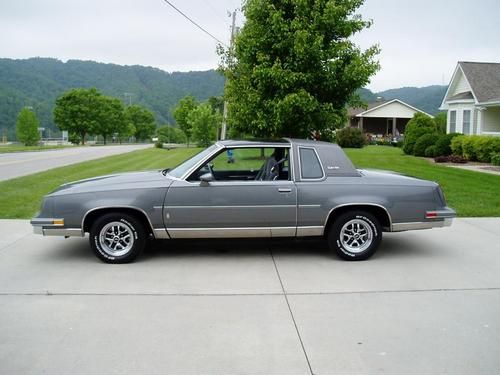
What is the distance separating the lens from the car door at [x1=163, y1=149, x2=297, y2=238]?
6098mm

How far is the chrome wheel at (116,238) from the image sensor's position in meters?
6.11

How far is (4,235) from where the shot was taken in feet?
25.2

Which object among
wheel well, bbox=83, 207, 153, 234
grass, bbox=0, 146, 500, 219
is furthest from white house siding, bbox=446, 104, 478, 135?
wheel well, bbox=83, 207, 153, 234

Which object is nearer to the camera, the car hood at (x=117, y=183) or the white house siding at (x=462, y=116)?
the car hood at (x=117, y=183)

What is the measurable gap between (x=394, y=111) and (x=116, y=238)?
52.3 m

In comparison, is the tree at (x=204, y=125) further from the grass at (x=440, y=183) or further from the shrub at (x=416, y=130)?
the grass at (x=440, y=183)

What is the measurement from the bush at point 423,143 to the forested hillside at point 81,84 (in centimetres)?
6150

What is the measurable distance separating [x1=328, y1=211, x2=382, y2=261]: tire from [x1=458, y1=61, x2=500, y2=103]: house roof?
20348mm

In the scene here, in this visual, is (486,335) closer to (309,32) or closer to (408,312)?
(408,312)

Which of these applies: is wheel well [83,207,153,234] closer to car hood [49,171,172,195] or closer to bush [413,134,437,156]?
car hood [49,171,172,195]

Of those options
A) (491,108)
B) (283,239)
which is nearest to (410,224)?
(283,239)

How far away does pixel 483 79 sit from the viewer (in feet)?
88.0

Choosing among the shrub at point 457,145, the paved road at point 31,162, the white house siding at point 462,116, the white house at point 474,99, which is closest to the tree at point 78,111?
the paved road at point 31,162

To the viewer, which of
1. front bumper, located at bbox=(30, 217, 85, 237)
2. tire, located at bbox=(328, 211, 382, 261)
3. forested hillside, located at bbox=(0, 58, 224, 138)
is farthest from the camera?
forested hillside, located at bbox=(0, 58, 224, 138)
